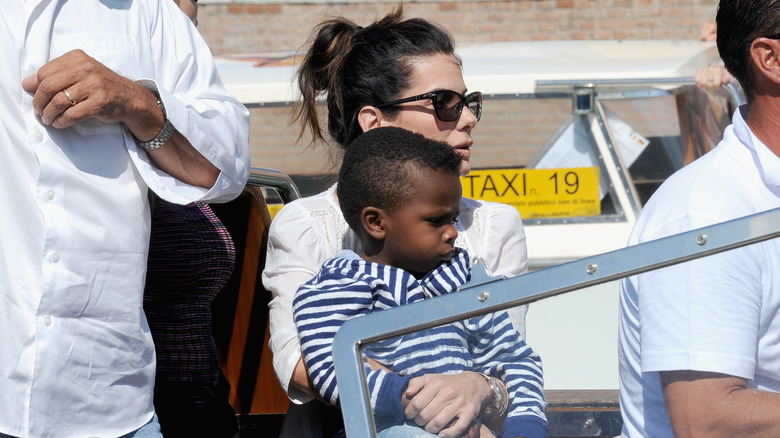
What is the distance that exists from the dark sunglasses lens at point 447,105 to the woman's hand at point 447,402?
3.49 feet

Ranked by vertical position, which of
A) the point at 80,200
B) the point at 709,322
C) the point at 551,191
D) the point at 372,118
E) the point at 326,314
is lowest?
the point at 551,191

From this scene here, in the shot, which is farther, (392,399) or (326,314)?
(326,314)

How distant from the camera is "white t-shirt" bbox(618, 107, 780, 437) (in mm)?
1248

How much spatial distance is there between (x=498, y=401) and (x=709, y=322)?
345mm

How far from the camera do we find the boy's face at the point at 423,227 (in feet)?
6.06

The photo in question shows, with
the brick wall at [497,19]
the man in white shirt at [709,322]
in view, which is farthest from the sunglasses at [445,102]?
the brick wall at [497,19]

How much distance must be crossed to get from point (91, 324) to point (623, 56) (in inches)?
141

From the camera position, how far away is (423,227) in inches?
73.1

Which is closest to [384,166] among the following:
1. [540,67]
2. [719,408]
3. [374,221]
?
[374,221]

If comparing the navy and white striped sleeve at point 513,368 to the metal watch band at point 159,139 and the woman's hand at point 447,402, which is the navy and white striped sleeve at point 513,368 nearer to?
the woman's hand at point 447,402

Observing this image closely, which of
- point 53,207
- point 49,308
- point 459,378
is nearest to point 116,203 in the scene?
point 53,207

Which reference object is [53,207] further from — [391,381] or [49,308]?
[391,381]

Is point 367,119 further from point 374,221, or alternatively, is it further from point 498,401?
point 498,401

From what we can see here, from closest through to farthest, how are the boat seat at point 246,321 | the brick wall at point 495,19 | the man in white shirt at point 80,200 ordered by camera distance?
the man in white shirt at point 80,200 < the boat seat at point 246,321 < the brick wall at point 495,19
